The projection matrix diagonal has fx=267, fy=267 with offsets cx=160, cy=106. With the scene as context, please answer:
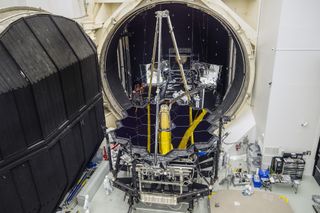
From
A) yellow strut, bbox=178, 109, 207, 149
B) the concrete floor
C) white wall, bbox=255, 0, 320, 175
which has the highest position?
white wall, bbox=255, 0, 320, 175

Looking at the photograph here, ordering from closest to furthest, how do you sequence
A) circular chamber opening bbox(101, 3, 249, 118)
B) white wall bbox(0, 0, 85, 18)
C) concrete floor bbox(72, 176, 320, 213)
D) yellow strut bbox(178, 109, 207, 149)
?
concrete floor bbox(72, 176, 320, 213), white wall bbox(0, 0, 85, 18), yellow strut bbox(178, 109, 207, 149), circular chamber opening bbox(101, 3, 249, 118)

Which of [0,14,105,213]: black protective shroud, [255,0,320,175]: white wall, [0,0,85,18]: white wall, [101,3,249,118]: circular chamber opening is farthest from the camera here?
[101,3,249,118]: circular chamber opening

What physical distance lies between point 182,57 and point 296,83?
363cm

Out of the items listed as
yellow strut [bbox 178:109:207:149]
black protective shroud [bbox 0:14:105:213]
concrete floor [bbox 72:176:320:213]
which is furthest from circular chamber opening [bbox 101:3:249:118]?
concrete floor [bbox 72:176:320:213]

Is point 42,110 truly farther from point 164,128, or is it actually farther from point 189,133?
point 189,133

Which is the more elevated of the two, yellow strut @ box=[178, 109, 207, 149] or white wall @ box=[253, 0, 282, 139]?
white wall @ box=[253, 0, 282, 139]

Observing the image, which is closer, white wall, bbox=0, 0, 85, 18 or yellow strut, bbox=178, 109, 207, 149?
white wall, bbox=0, 0, 85, 18

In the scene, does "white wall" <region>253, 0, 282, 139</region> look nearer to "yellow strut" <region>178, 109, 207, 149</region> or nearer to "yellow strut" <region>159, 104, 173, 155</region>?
"yellow strut" <region>178, 109, 207, 149</region>

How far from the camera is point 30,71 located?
2.85 m

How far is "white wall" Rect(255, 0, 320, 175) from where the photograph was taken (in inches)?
142

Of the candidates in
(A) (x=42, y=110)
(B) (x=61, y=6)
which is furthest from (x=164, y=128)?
(B) (x=61, y=6)

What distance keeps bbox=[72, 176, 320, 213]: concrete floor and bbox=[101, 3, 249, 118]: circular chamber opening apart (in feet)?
6.37

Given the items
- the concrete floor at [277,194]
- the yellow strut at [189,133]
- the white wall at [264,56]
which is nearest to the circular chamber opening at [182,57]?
the white wall at [264,56]

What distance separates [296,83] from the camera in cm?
390
